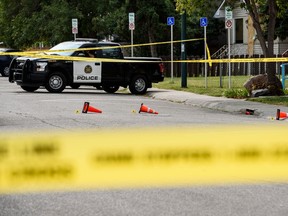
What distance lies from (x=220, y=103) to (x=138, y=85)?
22.0 ft

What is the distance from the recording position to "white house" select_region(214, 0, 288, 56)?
156ft

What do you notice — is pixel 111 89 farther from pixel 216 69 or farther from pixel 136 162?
pixel 136 162

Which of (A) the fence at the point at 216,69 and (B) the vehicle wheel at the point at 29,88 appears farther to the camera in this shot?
(A) the fence at the point at 216,69

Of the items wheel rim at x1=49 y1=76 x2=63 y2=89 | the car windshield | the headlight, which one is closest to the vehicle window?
the car windshield

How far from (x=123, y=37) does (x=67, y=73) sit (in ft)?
79.3

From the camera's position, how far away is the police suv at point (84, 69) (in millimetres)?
25391

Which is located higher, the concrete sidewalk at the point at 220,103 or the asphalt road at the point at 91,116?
the asphalt road at the point at 91,116

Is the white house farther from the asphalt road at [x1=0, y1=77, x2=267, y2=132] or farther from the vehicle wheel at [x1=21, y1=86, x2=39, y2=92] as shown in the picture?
the asphalt road at [x1=0, y1=77, x2=267, y2=132]

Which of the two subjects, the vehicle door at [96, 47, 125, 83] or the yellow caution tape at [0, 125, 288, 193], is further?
the vehicle door at [96, 47, 125, 83]

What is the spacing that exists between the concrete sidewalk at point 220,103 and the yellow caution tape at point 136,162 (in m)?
6.65

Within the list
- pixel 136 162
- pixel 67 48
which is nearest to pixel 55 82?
pixel 67 48

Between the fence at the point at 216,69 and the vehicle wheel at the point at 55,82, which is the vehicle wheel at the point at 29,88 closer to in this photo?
the vehicle wheel at the point at 55,82

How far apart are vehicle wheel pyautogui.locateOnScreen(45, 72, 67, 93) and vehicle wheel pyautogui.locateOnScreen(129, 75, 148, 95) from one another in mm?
2487

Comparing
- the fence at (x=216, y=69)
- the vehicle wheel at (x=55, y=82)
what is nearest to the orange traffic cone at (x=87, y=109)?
the vehicle wheel at (x=55, y=82)
